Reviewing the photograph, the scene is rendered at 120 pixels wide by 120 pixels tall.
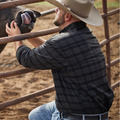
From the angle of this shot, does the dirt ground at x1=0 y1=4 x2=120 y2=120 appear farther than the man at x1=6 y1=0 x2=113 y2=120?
Yes

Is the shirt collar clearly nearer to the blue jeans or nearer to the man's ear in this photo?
the man's ear

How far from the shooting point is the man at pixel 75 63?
1.12 metres

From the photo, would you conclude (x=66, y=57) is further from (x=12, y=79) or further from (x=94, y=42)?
(x=12, y=79)

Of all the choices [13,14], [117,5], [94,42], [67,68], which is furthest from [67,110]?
[117,5]

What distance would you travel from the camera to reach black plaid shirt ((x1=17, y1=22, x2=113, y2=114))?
112 cm

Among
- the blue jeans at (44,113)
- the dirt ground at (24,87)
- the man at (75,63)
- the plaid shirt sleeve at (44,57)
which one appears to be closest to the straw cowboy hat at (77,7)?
the man at (75,63)

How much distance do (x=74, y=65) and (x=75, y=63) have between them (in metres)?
0.01

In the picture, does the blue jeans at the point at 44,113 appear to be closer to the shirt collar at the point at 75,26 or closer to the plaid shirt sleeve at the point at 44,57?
the plaid shirt sleeve at the point at 44,57

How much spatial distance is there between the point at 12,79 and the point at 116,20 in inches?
191

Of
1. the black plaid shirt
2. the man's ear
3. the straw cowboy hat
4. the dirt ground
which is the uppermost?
the straw cowboy hat

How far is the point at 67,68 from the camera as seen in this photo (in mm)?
1146

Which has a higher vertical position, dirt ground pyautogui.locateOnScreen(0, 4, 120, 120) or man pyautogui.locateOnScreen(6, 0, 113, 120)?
man pyautogui.locateOnScreen(6, 0, 113, 120)

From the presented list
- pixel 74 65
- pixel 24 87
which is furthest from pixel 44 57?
pixel 24 87

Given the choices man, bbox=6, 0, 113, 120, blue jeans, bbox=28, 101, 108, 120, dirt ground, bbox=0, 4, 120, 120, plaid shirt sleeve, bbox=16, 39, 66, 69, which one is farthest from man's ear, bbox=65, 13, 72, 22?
dirt ground, bbox=0, 4, 120, 120
